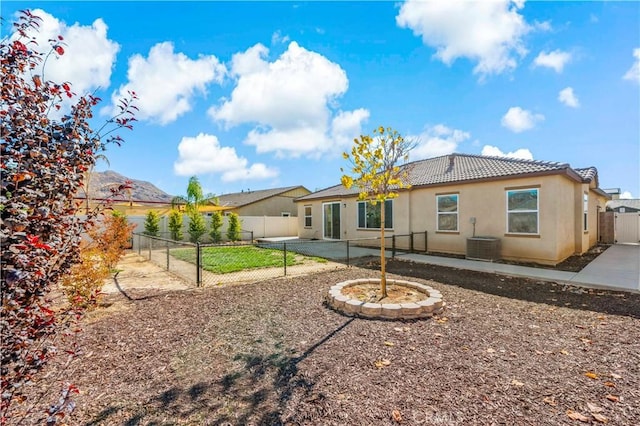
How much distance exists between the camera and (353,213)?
14.8 meters

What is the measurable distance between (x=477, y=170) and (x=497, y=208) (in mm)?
1924

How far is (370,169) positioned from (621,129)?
9.47 m

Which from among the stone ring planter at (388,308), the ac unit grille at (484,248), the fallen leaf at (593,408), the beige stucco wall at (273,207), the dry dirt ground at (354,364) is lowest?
the dry dirt ground at (354,364)

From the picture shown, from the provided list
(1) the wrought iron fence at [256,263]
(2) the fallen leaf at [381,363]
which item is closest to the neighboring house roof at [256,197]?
(1) the wrought iron fence at [256,263]

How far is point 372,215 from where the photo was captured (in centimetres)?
1383

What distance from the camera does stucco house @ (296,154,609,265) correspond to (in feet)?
29.1

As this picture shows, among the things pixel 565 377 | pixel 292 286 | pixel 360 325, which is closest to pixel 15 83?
pixel 360 325

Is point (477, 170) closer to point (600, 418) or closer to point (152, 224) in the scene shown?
point (600, 418)

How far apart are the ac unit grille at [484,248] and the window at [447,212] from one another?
1.20 m

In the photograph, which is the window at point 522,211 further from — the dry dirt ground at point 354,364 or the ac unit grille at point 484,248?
the dry dirt ground at point 354,364

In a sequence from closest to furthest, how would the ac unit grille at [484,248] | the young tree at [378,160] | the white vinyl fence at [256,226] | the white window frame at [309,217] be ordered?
the young tree at [378,160]
the ac unit grille at [484,248]
the white vinyl fence at [256,226]
the white window frame at [309,217]

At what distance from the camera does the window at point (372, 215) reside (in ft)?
43.6

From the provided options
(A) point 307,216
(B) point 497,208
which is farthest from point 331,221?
(B) point 497,208

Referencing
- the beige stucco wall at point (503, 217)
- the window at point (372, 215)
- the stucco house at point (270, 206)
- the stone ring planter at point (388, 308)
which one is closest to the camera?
the stone ring planter at point (388, 308)
